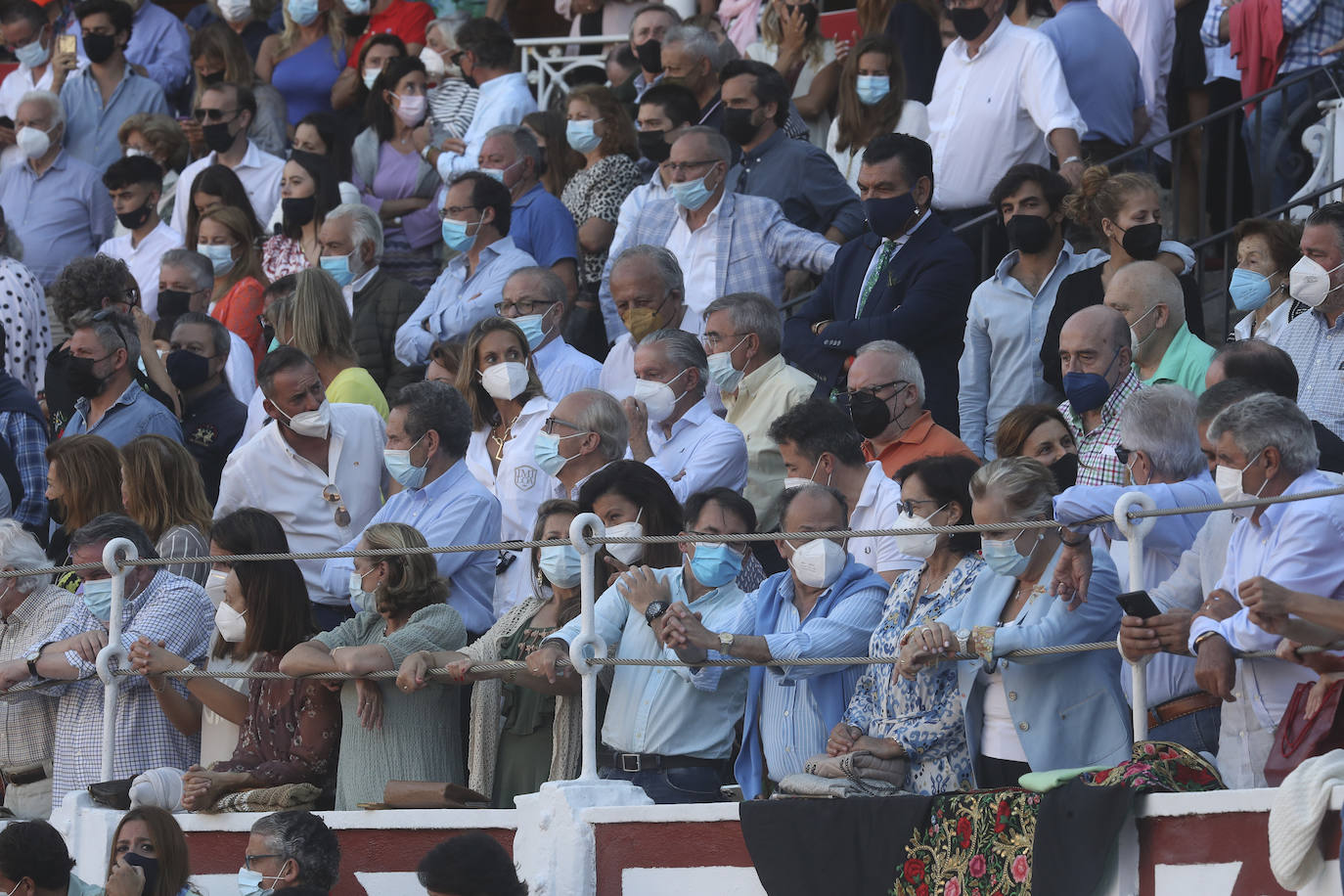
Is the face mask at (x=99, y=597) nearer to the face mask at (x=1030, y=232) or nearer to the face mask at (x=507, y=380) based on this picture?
the face mask at (x=507, y=380)

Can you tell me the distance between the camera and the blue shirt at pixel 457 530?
802 centimetres

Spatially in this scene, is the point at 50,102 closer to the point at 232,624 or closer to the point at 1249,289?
the point at 232,624

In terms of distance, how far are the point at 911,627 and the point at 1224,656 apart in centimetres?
110

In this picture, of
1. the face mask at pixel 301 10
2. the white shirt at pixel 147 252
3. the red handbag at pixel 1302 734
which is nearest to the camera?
the red handbag at pixel 1302 734

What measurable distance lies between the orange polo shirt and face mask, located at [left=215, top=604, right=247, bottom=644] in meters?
2.39

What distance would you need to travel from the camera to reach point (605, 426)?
8.36 metres

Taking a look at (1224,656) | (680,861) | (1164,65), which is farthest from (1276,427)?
(1164,65)

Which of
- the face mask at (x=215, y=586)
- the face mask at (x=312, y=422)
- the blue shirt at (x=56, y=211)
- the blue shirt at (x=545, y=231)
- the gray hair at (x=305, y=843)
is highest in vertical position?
the blue shirt at (x=56, y=211)

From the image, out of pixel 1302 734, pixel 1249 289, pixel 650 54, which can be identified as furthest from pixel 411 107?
Result: pixel 1302 734

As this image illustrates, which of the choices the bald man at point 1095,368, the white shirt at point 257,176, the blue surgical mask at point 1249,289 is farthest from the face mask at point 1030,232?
the white shirt at point 257,176

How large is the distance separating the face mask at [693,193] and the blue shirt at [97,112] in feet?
18.0

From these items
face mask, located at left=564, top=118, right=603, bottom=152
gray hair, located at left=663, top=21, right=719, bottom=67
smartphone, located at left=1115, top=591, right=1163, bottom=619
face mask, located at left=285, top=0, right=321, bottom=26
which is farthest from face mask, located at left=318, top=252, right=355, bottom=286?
smartphone, located at left=1115, top=591, right=1163, bottom=619

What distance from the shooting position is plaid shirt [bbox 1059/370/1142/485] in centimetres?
720

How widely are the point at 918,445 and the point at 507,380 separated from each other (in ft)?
6.16
